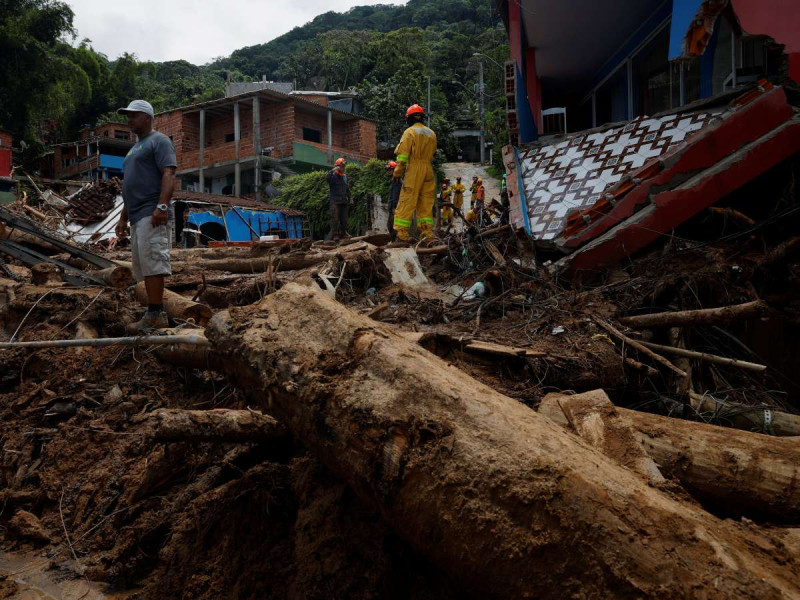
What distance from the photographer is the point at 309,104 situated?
27.6m

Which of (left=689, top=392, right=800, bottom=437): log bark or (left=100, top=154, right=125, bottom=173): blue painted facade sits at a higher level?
(left=100, top=154, right=125, bottom=173): blue painted facade

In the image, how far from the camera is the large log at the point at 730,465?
237 centimetres

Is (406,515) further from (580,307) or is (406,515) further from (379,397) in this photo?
(580,307)

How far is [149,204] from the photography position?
14.8ft

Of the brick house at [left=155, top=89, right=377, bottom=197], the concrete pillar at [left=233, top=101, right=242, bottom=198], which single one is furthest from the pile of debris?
the brick house at [left=155, top=89, right=377, bottom=197]

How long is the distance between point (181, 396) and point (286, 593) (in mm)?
2202

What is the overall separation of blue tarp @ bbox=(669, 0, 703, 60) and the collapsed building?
0.68ft

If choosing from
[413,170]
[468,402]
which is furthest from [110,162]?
[468,402]

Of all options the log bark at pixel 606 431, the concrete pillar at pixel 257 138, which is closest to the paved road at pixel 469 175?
the concrete pillar at pixel 257 138

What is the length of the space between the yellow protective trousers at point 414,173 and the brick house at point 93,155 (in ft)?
92.7

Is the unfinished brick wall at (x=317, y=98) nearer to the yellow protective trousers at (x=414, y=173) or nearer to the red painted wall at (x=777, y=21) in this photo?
the yellow protective trousers at (x=414, y=173)

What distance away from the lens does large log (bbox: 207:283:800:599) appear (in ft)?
4.49

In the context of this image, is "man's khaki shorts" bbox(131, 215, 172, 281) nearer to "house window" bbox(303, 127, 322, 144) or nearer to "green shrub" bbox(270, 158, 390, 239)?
"green shrub" bbox(270, 158, 390, 239)

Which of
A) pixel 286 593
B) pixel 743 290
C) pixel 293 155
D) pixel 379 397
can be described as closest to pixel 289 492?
pixel 286 593
